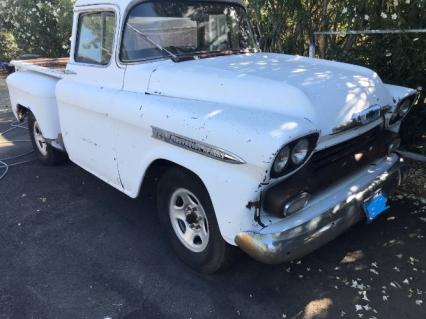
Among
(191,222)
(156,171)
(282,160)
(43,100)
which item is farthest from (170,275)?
(43,100)

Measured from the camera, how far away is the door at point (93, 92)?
354cm

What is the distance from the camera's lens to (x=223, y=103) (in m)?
2.89

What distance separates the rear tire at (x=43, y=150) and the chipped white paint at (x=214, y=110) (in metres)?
1.10

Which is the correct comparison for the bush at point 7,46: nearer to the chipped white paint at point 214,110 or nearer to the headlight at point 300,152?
the chipped white paint at point 214,110

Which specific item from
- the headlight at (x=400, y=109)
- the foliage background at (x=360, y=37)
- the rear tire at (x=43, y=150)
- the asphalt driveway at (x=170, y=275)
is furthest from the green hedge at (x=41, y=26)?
the headlight at (x=400, y=109)

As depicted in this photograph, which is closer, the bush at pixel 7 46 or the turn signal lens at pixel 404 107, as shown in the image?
the turn signal lens at pixel 404 107

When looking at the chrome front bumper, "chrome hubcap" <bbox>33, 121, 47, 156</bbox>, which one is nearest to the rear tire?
"chrome hubcap" <bbox>33, 121, 47, 156</bbox>

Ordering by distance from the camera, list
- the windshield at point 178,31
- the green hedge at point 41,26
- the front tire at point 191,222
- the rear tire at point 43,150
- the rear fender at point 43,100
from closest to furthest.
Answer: the front tire at point 191,222 < the windshield at point 178,31 < the rear fender at point 43,100 < the rear tire at point 43,150 < the green hedge at point 41,26

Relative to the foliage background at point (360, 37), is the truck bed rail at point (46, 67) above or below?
below

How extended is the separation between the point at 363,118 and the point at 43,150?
4.01 m

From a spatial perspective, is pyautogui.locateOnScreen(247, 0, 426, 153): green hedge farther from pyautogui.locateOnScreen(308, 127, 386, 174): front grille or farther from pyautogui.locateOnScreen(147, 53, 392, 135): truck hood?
pyautogui.locateOnScreen(308, 127, 386, 174): front grille

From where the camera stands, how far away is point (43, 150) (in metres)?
5.35

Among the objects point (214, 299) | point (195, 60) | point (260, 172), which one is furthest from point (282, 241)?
point (195, 60)

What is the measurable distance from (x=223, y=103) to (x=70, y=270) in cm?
176
